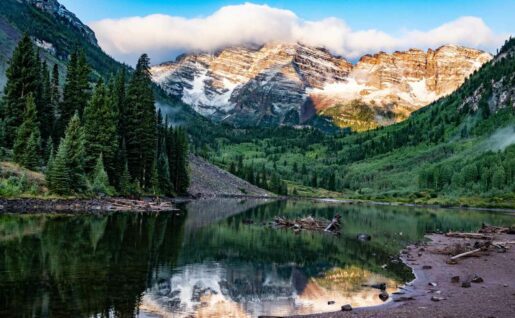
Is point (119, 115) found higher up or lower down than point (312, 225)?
higher up

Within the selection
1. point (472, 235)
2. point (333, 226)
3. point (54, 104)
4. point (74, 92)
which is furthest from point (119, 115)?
point (472, 235)

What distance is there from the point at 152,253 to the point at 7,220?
73.4 feet

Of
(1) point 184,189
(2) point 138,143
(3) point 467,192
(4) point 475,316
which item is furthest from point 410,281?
(3) point 467,192

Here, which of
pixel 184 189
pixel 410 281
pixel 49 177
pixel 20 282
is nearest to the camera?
pixel 20 282

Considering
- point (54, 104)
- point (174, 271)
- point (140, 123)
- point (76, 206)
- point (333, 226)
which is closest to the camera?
point (174, 271)

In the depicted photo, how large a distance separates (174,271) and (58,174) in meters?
A: 46.6

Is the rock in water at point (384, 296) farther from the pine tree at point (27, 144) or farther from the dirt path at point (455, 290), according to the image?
the pine tree at point (27, 144)

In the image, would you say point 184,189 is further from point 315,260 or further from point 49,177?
point 315,260

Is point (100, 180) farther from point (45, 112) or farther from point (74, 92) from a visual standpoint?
point (74, 92)

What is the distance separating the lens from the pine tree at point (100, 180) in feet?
275

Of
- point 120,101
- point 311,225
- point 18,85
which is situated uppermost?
point 120,101

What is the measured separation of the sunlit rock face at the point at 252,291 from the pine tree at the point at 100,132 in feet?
199

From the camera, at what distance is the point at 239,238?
54.7m

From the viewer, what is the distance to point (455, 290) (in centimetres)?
2967
